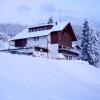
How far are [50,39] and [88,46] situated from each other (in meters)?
9.52

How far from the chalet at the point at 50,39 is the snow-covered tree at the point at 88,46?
222 centimetres

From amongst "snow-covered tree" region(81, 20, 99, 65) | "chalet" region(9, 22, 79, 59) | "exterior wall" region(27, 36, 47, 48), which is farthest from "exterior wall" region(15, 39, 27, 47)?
"snow-covered tree" region(81, 20, 99, 65)

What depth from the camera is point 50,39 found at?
189 feet

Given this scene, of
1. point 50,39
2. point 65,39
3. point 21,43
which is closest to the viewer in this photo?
point 50,39

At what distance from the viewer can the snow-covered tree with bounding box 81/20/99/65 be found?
61625mm

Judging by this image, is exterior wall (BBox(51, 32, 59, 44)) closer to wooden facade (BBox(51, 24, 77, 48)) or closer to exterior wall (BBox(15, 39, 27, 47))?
wooden facade (BBox(51, 24, 77, 48))

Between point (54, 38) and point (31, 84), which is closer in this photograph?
point (31, 84)

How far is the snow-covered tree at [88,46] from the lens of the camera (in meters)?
61.6

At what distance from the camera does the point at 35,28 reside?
61.2 metres

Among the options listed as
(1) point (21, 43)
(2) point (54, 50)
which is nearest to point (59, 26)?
(2) point (54, 50)

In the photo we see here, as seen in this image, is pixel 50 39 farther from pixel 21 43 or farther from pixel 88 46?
pixel 88 46

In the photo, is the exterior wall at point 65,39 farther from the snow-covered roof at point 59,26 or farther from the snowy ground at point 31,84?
the snowy ground at point 31,84

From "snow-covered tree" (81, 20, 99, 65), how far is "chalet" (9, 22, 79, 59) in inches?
87.5

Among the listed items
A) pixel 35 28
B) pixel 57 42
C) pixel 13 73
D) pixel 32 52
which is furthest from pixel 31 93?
pixel 35 28
